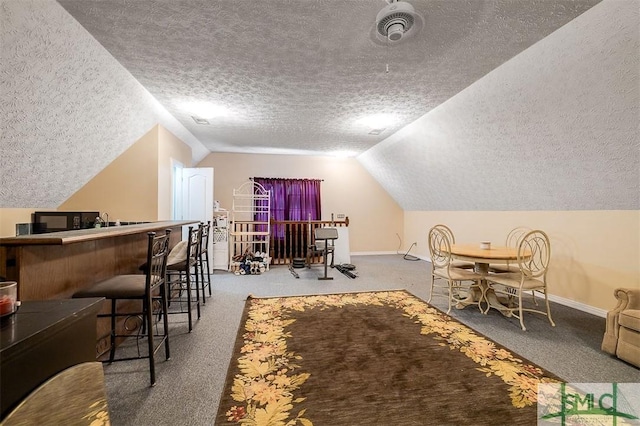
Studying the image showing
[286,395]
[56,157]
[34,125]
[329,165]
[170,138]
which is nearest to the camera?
[286,395]

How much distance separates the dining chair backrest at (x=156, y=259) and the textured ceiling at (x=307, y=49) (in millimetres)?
1618

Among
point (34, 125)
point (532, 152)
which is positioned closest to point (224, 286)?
point (34, 125)

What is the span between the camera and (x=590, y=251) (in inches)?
123

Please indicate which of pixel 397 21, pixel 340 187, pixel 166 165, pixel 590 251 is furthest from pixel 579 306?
pixel 166 165

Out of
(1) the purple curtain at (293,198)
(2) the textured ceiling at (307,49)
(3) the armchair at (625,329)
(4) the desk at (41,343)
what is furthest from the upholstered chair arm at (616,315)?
(1) the purple curtain at (293,198)

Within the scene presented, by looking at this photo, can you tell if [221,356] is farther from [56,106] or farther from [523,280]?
[523,280]

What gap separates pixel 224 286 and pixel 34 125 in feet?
9.37

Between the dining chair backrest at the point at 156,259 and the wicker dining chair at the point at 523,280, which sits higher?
the dining chair backrest at the point at 156,259

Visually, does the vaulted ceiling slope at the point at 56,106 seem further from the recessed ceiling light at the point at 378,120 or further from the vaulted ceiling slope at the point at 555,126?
the vaulted ceiling slope at the point at 555,126

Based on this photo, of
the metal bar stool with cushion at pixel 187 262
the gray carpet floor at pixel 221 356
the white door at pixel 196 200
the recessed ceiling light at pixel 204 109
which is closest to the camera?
the gray carpet floor at pixel 221 356

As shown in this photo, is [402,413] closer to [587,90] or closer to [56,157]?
[587,90]

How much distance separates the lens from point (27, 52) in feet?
6.22

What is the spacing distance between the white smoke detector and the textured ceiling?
0.32ft

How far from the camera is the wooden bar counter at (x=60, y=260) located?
1.47 metres
